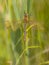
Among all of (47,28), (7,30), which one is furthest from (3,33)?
(47,28)

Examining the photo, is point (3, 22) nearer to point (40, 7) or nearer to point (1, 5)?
point (1, 5)

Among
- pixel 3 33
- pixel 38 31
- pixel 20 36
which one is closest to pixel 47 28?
pixel 38 31

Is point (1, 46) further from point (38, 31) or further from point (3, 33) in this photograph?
point (38, 31)

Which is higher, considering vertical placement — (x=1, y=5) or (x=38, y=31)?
(x=1, y=5)

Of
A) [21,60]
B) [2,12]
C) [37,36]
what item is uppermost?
[2,12]

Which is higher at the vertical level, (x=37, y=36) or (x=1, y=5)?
(x=1, y=5)

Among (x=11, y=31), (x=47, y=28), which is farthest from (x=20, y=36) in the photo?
(x=47, y=28)
